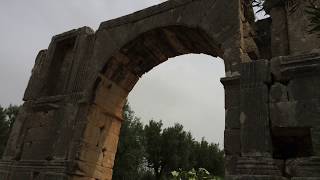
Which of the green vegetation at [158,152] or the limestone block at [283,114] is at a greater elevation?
the green vegetation at [158,152]

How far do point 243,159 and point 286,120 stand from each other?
0.91 metres

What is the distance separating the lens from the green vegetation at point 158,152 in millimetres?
23219

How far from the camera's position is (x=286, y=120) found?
498 cm

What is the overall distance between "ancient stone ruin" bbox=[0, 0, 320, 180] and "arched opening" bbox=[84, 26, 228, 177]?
3 centimetres

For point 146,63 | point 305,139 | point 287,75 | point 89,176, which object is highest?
point 146,63

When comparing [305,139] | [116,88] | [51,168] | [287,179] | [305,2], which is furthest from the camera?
[116,88]

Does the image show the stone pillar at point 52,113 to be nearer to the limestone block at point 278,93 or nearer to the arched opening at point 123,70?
the arched opening at point 123,70

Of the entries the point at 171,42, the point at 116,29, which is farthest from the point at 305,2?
the point at 116,29

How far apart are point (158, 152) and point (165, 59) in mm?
23737

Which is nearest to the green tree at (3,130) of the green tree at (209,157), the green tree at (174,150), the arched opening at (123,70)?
the green tree at (174,150)

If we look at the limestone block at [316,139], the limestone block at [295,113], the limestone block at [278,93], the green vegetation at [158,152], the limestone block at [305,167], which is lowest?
the limestone block at [305,167]

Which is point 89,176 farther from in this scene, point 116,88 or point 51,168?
point 116,88

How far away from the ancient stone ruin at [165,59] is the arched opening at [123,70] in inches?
1.1

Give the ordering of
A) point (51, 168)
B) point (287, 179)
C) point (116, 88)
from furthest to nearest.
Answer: point (116, 88), point (51, 168), point (287, 179)
